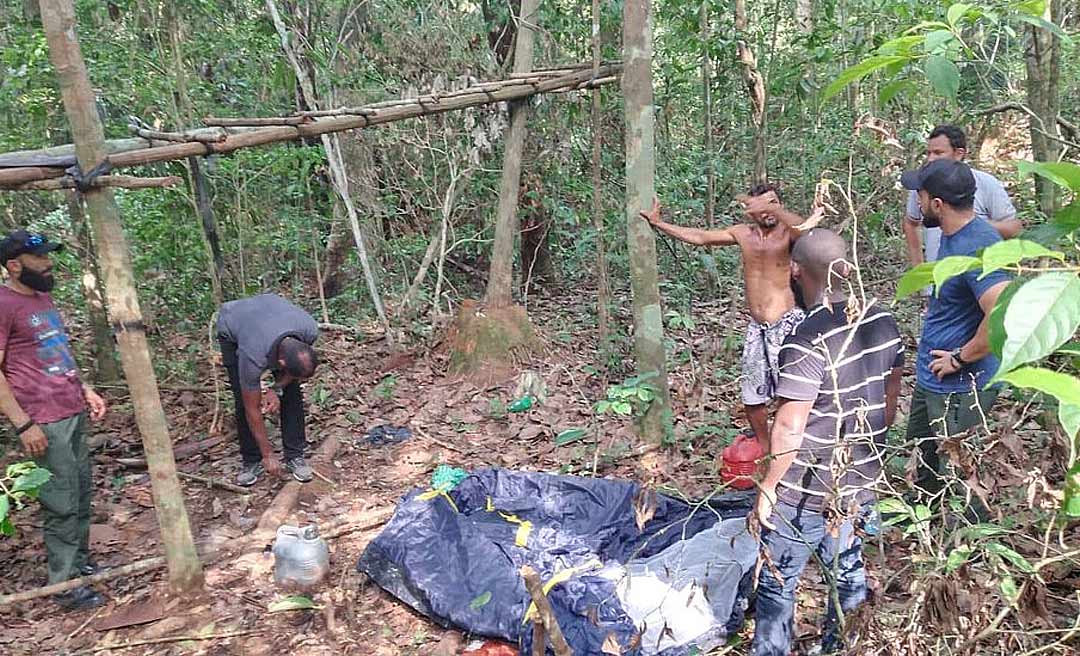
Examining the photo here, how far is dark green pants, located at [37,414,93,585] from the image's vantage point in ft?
13.0

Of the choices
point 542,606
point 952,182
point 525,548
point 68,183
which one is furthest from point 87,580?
point 952,182

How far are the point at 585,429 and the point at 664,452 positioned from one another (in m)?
0.62

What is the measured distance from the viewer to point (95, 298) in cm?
620

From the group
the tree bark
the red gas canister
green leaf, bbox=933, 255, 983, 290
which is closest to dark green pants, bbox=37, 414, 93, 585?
the tree bark

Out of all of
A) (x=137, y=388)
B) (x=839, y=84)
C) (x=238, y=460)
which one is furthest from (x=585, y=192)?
(x=839, y=84)

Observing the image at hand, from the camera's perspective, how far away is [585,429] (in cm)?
540

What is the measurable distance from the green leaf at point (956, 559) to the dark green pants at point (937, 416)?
113 centimetres

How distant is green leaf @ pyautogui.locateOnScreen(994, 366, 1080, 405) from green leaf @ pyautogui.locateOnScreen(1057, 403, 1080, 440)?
0.04 feet

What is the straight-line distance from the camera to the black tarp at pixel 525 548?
340 cm

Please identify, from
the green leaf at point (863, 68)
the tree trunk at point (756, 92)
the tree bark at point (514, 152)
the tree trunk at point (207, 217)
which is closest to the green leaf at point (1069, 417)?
the green leaf at point (863, 68)

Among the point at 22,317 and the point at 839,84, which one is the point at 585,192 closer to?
A: the point at 22,317

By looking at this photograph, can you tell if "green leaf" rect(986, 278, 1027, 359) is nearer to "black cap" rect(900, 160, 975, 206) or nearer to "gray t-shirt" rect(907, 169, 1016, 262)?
"black cap" rect(900, 160, 975, 206)

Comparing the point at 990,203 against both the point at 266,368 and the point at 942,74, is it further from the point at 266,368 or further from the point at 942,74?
the point at 266,368

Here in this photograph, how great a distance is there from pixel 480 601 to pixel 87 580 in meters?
2.15
